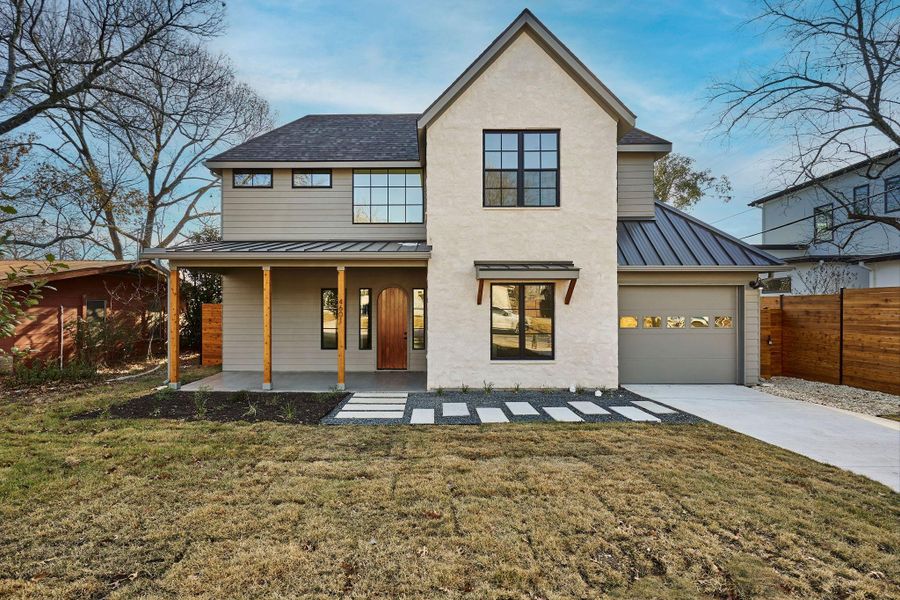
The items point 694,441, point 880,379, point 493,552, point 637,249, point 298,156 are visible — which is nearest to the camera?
point 493,552

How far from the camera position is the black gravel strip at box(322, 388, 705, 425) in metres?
6.69

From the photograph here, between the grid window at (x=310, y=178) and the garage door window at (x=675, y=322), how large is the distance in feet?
31.7

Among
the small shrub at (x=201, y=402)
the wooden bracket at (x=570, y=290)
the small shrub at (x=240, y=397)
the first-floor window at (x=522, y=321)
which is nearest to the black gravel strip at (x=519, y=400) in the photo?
the first-floor window at (x=522, y=321)

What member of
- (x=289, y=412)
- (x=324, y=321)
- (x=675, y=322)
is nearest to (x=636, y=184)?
(x=675, y=322)

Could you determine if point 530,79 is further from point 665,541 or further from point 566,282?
point 665,541

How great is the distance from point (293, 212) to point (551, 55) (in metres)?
7.72

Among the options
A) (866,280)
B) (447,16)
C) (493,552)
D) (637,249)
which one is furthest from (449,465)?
(866,280)

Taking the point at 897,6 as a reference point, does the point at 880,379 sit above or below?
below

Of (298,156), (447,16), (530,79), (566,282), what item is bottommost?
(566,282)

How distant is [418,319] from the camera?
11.5m

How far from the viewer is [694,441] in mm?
5660

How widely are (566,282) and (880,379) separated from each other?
7018mm

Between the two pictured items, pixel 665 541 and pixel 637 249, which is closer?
pixel 665 541

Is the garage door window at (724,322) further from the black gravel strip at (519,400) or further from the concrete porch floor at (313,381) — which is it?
the concrete porch floor at (313,381)
